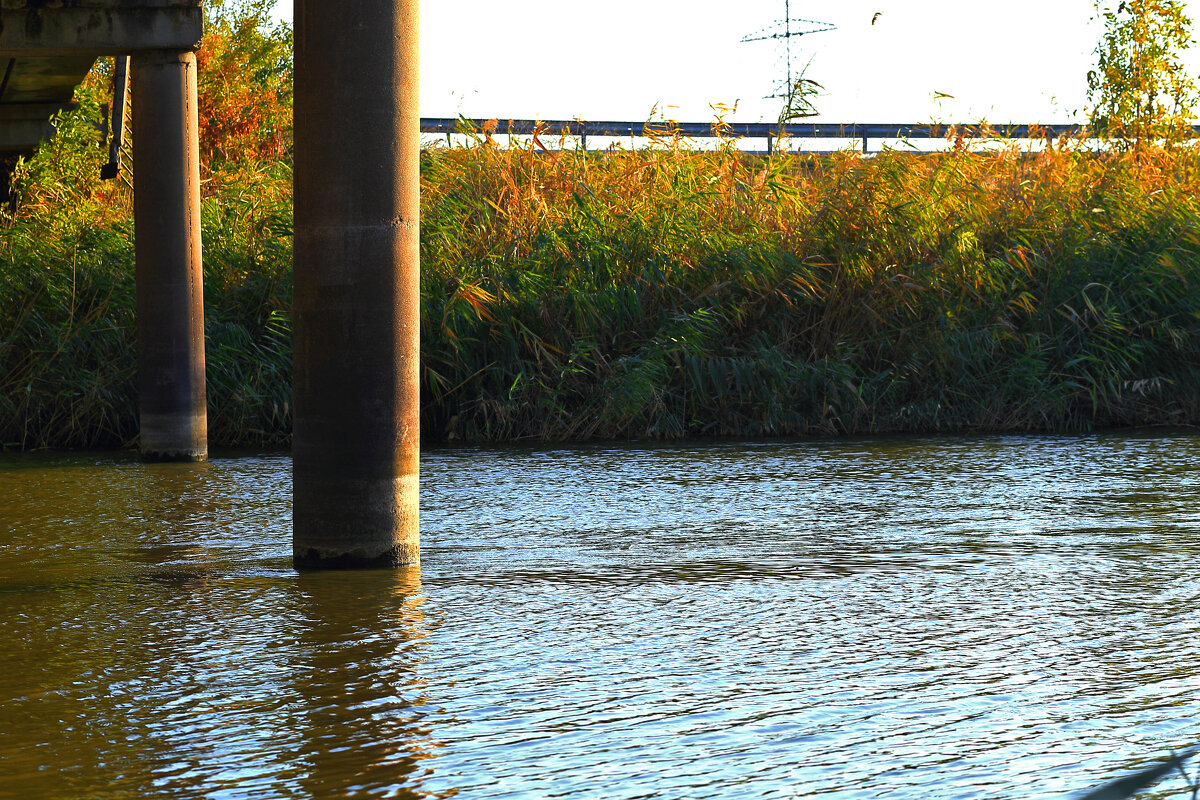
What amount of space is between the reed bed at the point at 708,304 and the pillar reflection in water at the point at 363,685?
6.48 meters

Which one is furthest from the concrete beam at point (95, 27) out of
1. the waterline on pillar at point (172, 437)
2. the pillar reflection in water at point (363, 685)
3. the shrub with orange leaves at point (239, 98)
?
the shrub with orange leaves at point (239, 98)

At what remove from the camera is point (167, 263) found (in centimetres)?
1152

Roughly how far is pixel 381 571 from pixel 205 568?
961mm

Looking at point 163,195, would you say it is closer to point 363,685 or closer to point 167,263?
point 167,263

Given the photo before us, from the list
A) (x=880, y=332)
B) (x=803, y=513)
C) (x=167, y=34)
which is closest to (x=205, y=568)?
(x=803, y=513)

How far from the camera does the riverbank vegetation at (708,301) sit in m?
12.5

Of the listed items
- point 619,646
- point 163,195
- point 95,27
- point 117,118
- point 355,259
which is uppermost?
point 95,27

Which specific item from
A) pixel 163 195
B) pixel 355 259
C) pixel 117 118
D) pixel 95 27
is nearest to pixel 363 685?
pixel 355 259

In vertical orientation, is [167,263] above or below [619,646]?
above

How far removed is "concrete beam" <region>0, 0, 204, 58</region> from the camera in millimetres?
10883

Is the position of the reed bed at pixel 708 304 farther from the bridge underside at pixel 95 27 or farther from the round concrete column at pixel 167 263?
the bridge underside at pixel 95 27

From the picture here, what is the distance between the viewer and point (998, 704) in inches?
160

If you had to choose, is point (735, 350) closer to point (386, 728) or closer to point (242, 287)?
point (242, 287)

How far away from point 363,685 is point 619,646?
0.99 meters
